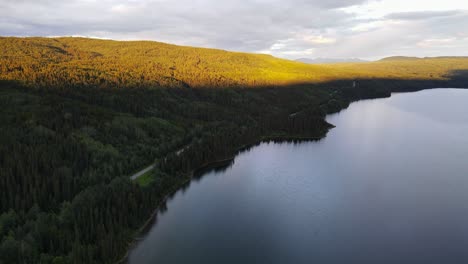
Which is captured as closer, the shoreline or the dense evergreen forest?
the dense evergreen forest

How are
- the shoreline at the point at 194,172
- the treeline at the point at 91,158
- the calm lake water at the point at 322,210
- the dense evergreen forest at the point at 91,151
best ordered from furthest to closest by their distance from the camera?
the shoreline at the point at 194,172 < the calm lake water at the point at 322,210 < the dense evergreen forest at the point at 91,151 < the treeline at the point at 91,158

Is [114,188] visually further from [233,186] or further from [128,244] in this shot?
[233,186]

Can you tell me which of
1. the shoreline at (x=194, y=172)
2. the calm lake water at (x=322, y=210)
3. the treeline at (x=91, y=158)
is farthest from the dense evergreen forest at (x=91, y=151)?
the calm lake water at (x=322, y=210)

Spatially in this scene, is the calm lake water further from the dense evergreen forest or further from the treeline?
the dense evergreen forest

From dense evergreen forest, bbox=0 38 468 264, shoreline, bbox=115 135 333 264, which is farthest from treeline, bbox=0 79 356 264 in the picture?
shoreline, bbox=115 135 333 264

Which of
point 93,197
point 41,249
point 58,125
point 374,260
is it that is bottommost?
point 374,260

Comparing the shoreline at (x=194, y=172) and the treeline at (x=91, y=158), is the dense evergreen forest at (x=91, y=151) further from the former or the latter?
the shoreline at (x=194, y=172)

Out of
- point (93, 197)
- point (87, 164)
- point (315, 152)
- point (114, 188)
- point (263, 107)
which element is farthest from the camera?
point (263, 107)

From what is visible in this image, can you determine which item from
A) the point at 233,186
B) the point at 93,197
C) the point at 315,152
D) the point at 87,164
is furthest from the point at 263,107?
the point at 93,197
